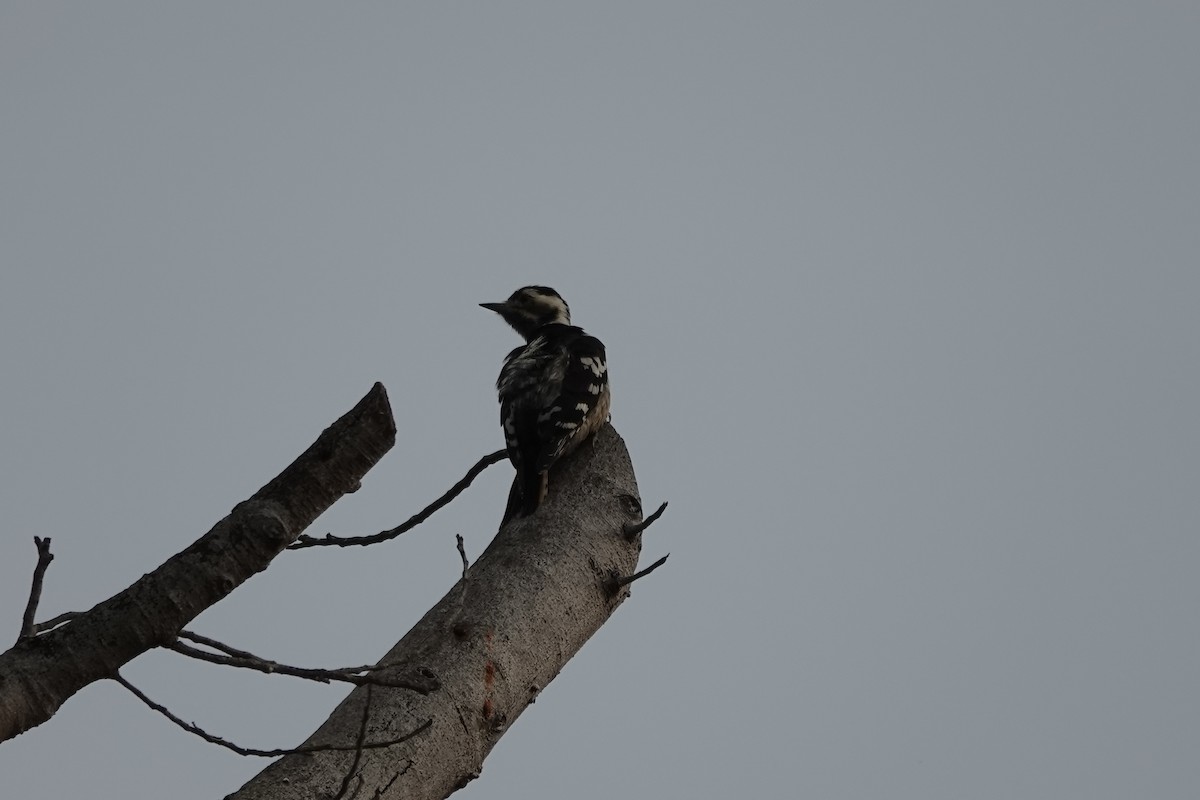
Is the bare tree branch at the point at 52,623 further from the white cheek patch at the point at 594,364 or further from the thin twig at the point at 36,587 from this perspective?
the white cheek patch at the point at 594,364

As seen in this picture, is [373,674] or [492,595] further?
[492,595]

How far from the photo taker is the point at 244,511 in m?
2.13

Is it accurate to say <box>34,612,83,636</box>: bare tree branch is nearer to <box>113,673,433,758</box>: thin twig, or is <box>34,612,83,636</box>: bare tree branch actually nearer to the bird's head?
<box>113,673,433,758</box>: thin twig

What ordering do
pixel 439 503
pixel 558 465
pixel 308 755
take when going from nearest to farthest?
pixel 308 755 → pixel 439 503 → pixel 558 465

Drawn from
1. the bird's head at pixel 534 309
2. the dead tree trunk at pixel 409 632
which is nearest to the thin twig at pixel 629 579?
the dead tree trunk at pixel 409 632

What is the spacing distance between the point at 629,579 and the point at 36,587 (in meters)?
1.55

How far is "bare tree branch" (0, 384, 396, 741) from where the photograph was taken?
206 centimetres

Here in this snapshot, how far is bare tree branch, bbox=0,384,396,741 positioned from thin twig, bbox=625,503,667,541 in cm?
136

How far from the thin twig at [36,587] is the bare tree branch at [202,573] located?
53 mm

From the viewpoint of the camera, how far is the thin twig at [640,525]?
342cm

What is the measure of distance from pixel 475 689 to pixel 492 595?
1.06 ft

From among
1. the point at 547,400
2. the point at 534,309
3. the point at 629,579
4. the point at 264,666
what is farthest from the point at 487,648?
the point at 534,309

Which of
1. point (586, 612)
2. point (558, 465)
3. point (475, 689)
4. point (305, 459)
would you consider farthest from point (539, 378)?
point (305, 459)

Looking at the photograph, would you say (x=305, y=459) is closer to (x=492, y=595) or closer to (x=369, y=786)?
(x=369, y=786)
